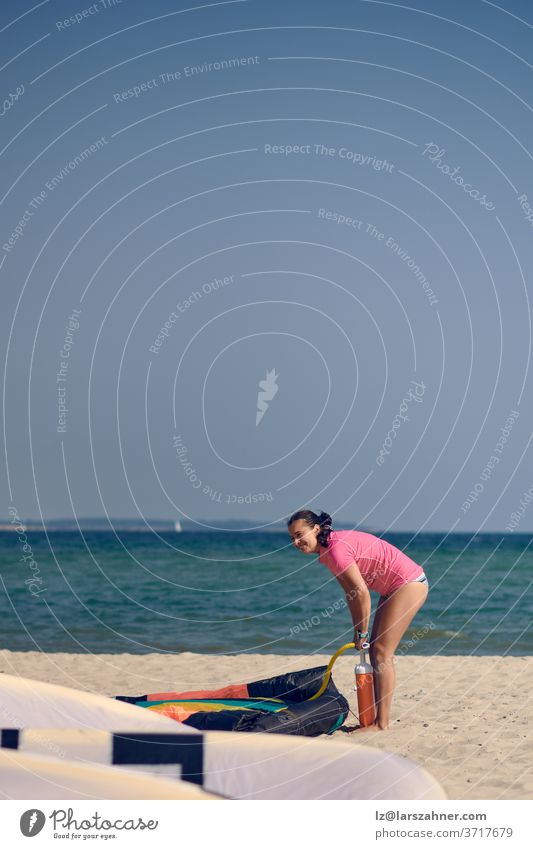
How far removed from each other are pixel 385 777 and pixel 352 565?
2.37 metres

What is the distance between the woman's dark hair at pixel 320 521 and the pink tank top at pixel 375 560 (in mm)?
64

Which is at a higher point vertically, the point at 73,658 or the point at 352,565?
the point at 352,565

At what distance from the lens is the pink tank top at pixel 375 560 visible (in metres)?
8.30

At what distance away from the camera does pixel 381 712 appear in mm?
8930

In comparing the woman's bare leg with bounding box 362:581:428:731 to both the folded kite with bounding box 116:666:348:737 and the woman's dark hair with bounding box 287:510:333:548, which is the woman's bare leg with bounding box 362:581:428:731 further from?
the woman's dark hair with bounding box 287:510:333:548

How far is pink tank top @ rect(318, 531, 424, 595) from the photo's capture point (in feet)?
27.2

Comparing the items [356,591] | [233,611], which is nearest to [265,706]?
[356,591]

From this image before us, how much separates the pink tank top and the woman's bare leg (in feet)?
0.35

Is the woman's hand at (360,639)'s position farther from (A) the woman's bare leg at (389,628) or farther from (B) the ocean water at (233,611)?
(B) the ocean water at (233,611)

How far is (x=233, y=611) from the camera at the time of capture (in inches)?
898

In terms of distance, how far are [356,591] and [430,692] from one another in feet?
13.5

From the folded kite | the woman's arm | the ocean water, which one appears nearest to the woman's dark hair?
the woman's arm

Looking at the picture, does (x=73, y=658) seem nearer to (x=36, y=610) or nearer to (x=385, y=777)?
(x=36, y=610)
